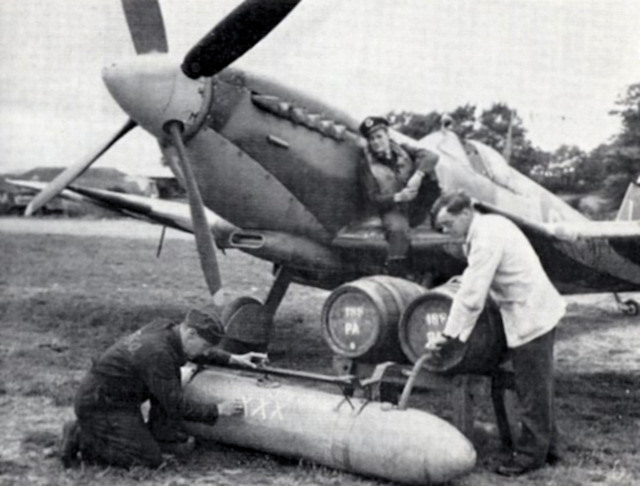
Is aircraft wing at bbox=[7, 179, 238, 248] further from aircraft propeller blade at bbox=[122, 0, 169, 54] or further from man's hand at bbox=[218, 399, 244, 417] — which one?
man's hand at bbox=[218, 399, 244, 417]

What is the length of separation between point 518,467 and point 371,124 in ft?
12.3

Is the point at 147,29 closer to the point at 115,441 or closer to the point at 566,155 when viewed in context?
the point at 115,441

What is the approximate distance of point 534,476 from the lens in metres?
4.92

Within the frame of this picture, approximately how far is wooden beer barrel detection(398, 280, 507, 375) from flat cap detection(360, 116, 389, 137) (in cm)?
227

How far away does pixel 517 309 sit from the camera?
200 inches

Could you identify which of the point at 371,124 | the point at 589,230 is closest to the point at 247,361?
the point at 371,124

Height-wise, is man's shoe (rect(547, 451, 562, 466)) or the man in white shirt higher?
the man in white shirt

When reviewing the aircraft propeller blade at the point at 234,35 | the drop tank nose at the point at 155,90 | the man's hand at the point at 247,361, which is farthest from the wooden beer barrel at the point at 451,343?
the drop tank nose at the point at 155,90

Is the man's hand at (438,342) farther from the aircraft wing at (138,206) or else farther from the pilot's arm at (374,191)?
the aircraft wing at (138,206)

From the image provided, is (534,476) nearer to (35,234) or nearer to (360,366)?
(360,366)

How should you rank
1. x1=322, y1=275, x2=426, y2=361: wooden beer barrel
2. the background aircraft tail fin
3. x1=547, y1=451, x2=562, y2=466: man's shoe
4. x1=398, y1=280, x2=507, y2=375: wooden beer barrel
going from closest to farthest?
x1=547, y1=451, x2=562, y2=466: man's shoe, x1=398, y1=280, x2=507, y2=375: wooden beer barrel, x1=322, y1=275, x2=426, y2=361: wooden beer barrel, the background aircraft tail fin

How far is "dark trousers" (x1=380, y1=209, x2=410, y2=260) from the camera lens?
7.61 metres

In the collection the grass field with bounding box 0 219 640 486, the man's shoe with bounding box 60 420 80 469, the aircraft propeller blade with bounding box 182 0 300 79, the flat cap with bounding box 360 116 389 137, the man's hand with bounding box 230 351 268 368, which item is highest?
the aircraft propeller blade with bounding box 182 0 300 79

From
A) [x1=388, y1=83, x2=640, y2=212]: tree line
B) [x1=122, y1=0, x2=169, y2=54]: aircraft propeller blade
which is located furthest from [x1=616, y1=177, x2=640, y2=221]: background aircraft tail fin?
[x1=388, y1=83, x2=640, y2=212]: tree line
